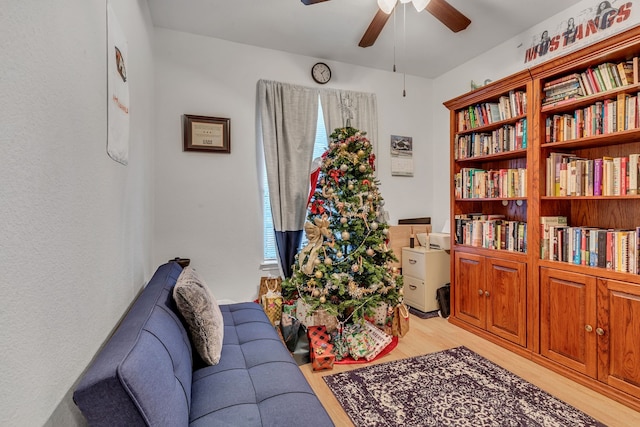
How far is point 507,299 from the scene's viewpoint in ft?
8.67

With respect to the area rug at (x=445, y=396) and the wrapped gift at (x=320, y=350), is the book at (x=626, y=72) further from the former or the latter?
the wrapped gift at (x=320, y=350)

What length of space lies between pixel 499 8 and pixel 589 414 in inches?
118

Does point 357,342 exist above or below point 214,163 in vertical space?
below

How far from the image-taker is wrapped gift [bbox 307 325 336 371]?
2.30 meters

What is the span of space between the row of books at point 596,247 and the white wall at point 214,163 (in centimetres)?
258

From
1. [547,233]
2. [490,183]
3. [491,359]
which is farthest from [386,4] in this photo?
[491,359]

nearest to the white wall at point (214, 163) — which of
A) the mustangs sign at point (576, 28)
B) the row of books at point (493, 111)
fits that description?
the row of books at point (493, 111)

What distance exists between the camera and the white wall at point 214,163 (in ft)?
9.63

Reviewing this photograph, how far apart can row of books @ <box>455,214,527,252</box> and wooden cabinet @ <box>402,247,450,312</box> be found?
15.4 inches

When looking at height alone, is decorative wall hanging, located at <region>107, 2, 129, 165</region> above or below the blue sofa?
above

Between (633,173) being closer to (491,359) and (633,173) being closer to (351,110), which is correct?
(491,359)

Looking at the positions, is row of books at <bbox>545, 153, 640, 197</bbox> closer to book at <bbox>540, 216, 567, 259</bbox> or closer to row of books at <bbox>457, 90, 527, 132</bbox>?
book at <bbox>540, 216, 567, 259</bbox>

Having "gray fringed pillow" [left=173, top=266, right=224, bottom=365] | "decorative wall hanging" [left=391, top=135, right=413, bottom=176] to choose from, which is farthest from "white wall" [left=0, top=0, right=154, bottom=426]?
"decorative wall hanging" [left=391, top=135, right=413, bottom=176]

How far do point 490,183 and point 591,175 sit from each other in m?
0.78
